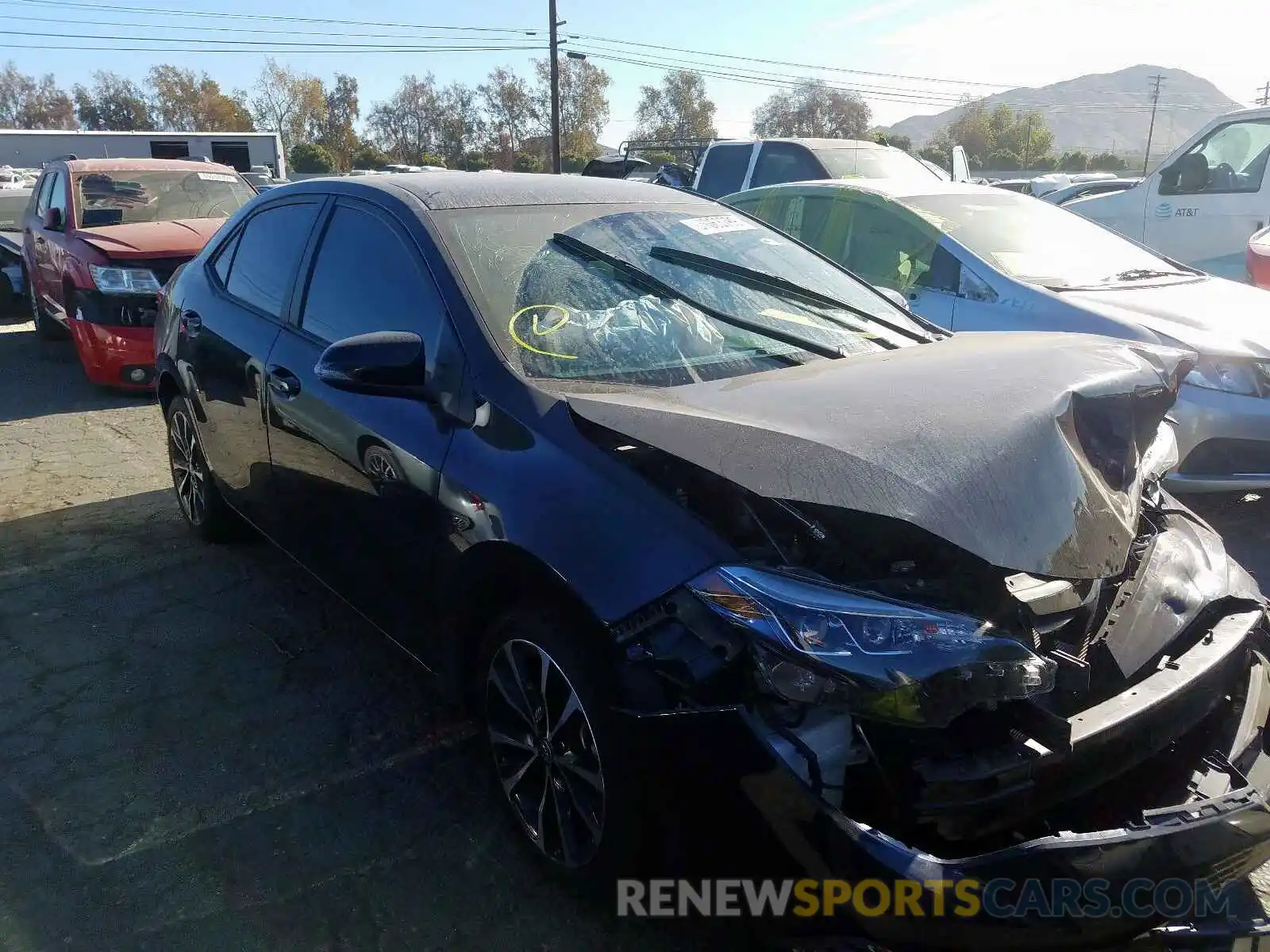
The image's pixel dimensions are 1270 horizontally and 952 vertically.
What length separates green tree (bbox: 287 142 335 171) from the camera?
46.7m

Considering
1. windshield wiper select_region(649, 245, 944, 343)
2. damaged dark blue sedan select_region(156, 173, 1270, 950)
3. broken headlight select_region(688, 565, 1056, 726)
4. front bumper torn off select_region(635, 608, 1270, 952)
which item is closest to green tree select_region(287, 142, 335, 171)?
windshield wiper select_region(649, 245, 944, 343)

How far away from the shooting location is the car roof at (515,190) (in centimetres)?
316

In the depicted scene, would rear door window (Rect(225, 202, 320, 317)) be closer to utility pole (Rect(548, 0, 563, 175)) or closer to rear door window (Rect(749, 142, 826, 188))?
rear door window (Rect(749, 142, 826, 188))

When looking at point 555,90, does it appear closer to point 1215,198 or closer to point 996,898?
point 1215,198

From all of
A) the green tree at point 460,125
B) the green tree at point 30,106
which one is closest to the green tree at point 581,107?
the green tree at point 460,125

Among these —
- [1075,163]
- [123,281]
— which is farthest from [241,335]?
[1075,163]

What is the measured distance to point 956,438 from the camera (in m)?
2.07

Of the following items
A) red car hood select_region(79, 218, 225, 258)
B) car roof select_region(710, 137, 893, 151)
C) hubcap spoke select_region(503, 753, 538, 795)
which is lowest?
hubcap spoke select_region(503, 753, 538, 795)

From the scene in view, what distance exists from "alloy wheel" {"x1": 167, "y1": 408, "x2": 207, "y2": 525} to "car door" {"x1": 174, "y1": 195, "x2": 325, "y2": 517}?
0.24m

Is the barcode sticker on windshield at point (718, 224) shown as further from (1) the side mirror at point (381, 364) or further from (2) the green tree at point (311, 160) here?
(2) the green tree at point (311, 160)

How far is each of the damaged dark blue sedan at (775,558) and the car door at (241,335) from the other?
0.35 metres

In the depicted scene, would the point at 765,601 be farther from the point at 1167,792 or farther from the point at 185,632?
the point at 185,632

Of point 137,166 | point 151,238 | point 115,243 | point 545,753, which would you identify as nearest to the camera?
point 545,753

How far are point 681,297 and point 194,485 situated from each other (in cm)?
295
